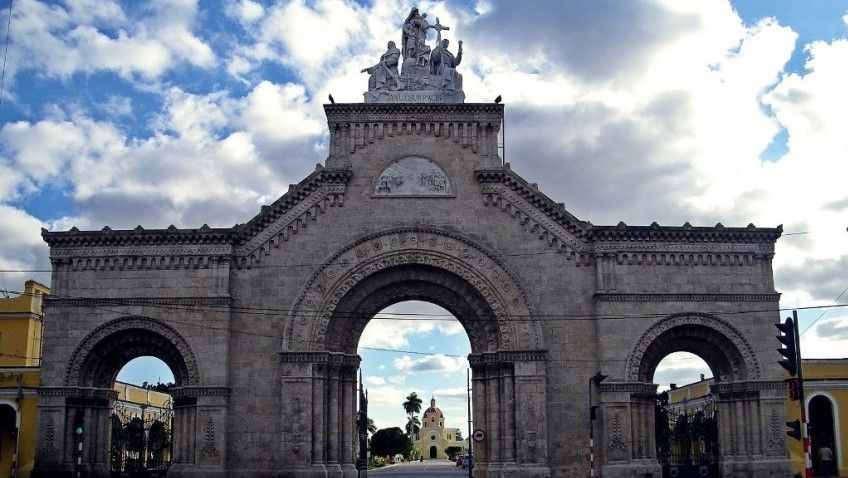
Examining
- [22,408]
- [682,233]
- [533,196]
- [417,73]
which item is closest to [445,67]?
[417,73]

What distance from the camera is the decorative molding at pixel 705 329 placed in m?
29.2

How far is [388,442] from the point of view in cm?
9888

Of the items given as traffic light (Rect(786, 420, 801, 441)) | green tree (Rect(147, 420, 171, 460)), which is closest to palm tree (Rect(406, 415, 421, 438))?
green tree (Rect(147, 420, 171, 460))

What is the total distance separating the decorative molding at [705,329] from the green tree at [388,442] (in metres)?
71.0

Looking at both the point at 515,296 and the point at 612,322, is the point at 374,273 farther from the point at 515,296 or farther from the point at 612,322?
the point at 612,322

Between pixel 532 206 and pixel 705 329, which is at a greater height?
pixel 532 206

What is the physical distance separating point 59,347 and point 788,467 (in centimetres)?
2328

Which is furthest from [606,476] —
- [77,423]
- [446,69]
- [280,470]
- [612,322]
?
[77,423]

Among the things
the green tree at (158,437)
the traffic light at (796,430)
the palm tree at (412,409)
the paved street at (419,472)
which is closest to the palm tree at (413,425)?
the palm tree at (412,409)

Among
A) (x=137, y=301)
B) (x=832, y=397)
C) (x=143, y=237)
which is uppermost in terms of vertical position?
(x=143, y=237)

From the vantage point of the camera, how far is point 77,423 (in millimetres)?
29297

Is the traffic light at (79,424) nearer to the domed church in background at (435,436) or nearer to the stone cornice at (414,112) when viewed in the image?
the stone cornice at (414,112)

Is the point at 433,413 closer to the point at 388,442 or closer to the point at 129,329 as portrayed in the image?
the point at 388,442

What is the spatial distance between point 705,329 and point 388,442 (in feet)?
239
